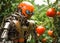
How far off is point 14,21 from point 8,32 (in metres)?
0.07

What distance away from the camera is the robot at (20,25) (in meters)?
1.09

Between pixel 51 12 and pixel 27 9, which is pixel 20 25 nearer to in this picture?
pixel 27 9

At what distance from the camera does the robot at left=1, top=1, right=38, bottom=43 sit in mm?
1091

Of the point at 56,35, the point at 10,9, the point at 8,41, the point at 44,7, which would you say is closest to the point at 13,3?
the point at 10,9

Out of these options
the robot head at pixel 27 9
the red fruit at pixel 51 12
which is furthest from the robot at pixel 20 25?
the red fruit at pixel 51 12

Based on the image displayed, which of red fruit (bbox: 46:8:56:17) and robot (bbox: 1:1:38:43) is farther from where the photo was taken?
red fruit (bbox: 46:8:56:17)

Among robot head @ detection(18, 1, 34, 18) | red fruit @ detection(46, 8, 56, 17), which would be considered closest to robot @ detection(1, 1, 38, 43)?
robot head @ detection(18, 1, 34, 18)

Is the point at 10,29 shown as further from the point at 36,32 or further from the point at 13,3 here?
the point at 13,3

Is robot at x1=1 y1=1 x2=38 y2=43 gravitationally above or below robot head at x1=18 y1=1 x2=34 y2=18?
below

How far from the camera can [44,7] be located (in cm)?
133

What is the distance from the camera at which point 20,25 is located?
113 centimetres

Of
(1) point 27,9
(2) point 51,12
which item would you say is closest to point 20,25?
(1) point 27,9

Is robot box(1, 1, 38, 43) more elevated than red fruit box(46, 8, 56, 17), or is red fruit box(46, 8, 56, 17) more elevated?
red fruit box(46, 8, 56, 17)

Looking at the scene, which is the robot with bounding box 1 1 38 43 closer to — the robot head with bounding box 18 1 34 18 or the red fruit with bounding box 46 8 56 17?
the robot head with bounding box 18 1 34 18
